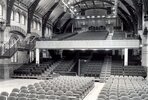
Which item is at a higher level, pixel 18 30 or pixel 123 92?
pixel 18 30

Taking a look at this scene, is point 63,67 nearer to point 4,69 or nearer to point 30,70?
point 30,70

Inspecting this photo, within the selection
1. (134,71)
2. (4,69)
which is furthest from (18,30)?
(134,71)

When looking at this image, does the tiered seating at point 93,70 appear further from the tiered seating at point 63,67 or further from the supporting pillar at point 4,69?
the supporting pillar at point 4,69

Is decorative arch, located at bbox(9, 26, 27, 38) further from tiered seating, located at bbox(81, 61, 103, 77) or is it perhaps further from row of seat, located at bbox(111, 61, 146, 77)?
row of seat, located at bbox(111, 61, 146, 77)

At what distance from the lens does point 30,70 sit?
1264 inches

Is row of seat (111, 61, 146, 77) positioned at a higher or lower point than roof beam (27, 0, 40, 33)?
lower

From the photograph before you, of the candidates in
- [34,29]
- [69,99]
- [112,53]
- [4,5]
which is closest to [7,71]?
[4,5]

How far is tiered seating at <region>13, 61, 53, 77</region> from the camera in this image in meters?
31.6

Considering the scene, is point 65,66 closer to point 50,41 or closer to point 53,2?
point 50,41

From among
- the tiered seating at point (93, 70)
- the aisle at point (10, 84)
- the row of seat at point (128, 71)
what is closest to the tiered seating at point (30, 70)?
the aisle at point (10, 84)

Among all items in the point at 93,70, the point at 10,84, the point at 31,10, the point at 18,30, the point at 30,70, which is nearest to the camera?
the point at 10,84

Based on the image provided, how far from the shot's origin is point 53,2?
1779 inches

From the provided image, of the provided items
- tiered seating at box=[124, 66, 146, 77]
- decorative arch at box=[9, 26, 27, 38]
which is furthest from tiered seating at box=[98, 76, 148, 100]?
decorative arch at box=[9, 26, 27, 38]

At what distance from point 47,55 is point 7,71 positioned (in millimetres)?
16648
